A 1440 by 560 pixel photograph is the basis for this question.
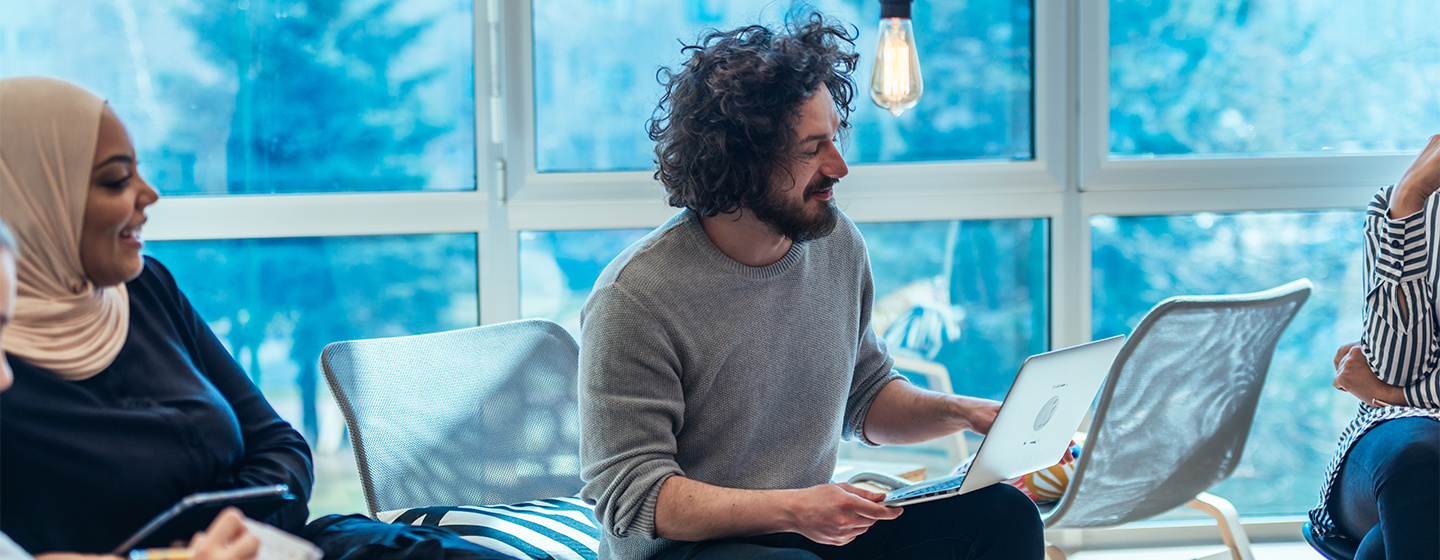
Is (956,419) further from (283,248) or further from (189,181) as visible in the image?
(189,181)

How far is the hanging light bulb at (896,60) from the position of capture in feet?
6.30

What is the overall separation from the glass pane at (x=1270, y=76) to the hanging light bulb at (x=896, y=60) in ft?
2.86

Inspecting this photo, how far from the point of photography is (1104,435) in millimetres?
1751

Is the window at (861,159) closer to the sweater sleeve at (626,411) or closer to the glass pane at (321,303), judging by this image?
the glass pane at (321,303)

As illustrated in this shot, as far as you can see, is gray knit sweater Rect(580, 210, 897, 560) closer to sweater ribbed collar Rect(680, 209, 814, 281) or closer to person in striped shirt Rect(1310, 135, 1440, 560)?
sweater ribbed collar Rect(680, 209, 814, 281)

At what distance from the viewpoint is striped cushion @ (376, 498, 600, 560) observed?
5.18 feet

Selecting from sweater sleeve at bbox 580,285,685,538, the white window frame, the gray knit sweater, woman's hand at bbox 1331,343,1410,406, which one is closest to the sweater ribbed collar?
the gray knit sweater

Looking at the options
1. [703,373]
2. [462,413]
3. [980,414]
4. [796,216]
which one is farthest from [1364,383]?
[462,413]

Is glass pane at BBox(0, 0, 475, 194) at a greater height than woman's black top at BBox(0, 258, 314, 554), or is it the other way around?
glass pane at BBox(0, 0, 475, 194)

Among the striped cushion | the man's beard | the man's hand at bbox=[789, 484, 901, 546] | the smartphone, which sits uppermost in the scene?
the man's beard

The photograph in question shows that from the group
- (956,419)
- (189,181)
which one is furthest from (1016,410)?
(189,181)

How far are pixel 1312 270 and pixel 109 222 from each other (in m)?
2.68

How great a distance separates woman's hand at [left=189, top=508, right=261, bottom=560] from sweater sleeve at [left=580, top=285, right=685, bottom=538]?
0.55 metres

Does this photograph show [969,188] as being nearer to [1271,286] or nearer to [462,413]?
[1271,286]
